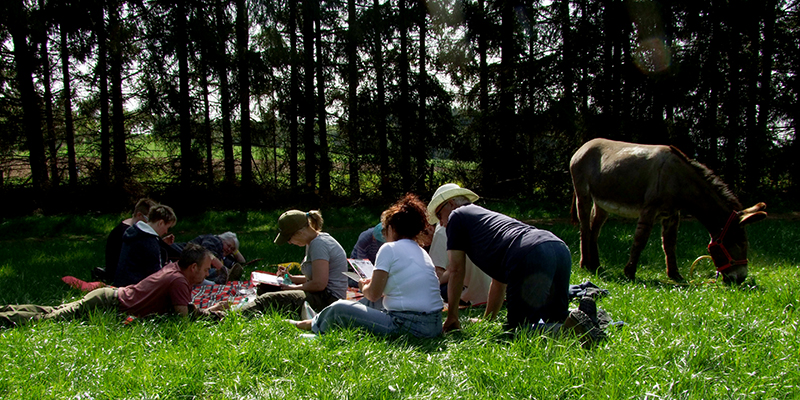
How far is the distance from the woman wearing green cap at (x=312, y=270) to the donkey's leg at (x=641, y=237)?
13.7 ft

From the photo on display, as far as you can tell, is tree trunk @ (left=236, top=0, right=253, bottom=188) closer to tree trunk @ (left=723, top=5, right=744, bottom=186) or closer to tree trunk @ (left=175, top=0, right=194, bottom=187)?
tree trunk @ (left=175, top=0, right=194, bottom=187)

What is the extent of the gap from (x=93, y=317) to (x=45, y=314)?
2.07ft

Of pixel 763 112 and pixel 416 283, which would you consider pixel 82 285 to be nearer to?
pixel 416 283

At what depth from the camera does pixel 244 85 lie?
17141 millimetres

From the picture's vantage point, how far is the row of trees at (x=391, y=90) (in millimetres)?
15555

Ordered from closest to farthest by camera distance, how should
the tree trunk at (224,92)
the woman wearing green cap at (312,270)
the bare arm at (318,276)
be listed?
the woman wearing green cap at (312,270) < the bare arm at (318,276) < the tree trunk at (224,92)

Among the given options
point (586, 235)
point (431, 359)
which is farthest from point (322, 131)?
point (431, 359)

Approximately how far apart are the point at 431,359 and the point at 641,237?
463cm

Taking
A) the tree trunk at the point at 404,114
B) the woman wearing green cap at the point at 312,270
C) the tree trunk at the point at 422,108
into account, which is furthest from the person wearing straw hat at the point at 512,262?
the tree trunk at the point at 422,108

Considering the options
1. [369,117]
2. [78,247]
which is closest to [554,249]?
[78,247]

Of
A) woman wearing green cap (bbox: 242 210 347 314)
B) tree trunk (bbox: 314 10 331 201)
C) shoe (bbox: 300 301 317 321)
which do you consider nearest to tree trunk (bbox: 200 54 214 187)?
tree trunk (bbox: 314 10 331 201)

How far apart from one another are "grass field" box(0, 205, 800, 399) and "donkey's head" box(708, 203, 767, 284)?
0.66 m

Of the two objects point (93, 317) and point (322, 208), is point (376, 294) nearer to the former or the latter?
point (93, 317)

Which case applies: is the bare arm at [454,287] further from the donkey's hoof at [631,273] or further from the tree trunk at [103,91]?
the tree trunk at [103,91]
